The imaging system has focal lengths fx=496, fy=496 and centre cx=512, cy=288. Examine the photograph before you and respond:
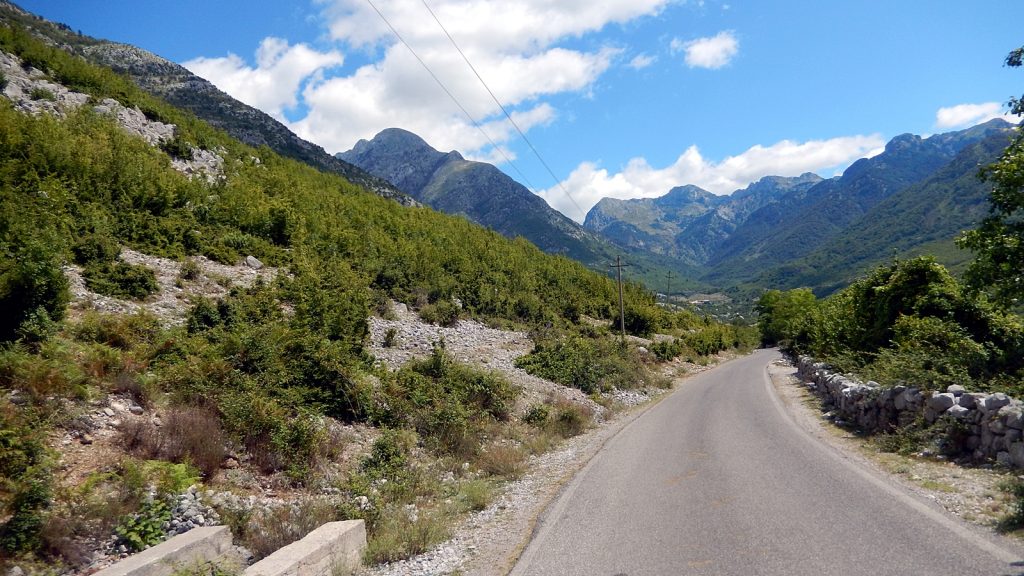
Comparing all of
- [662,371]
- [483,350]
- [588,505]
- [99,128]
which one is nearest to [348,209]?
[99,128]

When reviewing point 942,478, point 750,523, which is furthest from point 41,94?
point 942,478

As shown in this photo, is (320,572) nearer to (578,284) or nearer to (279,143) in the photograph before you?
(578,284)

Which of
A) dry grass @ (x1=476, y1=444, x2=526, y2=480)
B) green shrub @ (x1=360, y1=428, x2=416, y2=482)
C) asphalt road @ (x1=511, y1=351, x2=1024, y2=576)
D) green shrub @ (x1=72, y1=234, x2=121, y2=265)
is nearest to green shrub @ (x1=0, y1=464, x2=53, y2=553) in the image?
green shrub @ (x1=360, y1=428, x2=416, y2=482)

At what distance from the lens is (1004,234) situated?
9055mm

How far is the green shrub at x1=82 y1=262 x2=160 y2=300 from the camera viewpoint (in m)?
12.6

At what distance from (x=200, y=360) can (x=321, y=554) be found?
243 inches

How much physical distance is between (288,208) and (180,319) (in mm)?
12669

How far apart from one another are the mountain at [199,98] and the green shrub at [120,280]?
60.9 meters

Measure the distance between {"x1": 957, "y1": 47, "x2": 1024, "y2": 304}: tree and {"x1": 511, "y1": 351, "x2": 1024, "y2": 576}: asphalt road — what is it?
4160mm

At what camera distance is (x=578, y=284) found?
47.9m

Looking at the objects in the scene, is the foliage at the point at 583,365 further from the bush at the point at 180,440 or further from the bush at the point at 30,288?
the bush at the point at 30,288

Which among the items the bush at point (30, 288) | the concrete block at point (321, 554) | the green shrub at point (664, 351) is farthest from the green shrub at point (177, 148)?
the green shrub at point (664, 351)

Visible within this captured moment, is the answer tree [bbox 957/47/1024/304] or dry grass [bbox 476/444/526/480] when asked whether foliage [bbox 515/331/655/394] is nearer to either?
dry grass [bbox 476/444/526/480]

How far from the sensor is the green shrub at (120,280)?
12570 mm
